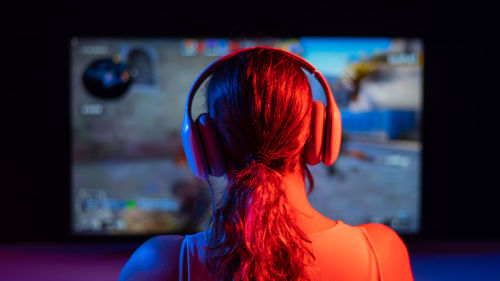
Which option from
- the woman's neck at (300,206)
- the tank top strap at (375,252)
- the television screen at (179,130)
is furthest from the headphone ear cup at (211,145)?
the television screen at (179,130)

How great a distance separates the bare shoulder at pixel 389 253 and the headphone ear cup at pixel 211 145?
271mm

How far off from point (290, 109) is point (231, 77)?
0.10 m

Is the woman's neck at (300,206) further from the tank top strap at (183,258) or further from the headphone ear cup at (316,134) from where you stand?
the tank top strap at (183,258)

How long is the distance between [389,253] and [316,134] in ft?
0.76

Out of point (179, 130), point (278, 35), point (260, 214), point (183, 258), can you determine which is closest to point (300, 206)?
point (260, 214)

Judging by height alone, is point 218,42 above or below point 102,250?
above

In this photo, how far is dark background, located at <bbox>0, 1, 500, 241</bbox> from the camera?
237 cm

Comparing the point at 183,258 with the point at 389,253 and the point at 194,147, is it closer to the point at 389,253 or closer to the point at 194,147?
the point at 194,147

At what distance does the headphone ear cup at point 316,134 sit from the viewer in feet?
2.05

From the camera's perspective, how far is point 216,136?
1.97 ft
